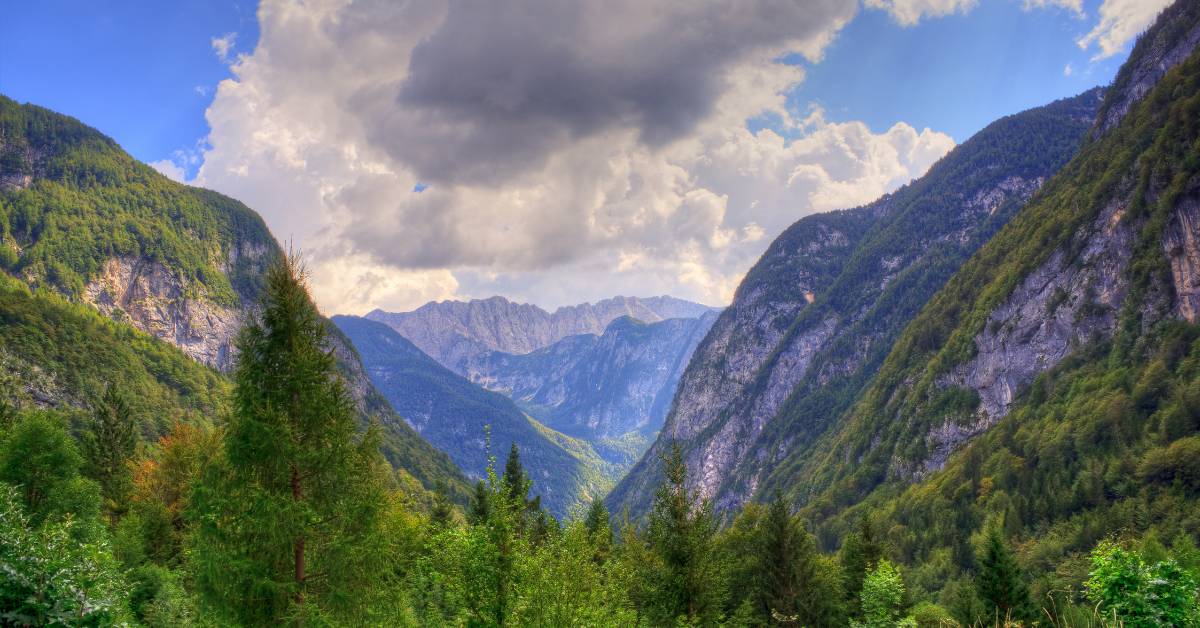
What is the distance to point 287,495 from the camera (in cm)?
1405

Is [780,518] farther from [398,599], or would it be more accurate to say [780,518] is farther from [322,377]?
[322,377]

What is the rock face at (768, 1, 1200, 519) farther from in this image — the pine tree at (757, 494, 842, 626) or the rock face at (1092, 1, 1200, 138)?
the pine tree at (757, 494, 842, 626)

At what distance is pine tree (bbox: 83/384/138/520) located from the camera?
44312mm

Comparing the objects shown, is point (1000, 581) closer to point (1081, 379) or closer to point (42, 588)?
point (42, 588)

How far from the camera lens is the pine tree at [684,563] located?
2852 centimetres

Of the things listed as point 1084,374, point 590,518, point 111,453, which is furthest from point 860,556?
point 1084,374

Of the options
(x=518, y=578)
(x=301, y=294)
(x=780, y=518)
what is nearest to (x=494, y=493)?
(x=518, y=578)

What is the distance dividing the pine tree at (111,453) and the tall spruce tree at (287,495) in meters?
41.5

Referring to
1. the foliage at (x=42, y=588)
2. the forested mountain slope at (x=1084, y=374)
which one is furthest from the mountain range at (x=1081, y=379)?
the foliage at (x=42, y=588)

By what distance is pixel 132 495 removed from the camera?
140 ft

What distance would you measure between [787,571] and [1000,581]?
52.0ft

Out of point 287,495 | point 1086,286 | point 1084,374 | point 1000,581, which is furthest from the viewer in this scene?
point 1086,286

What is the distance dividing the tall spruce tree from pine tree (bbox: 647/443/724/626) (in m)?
17.6

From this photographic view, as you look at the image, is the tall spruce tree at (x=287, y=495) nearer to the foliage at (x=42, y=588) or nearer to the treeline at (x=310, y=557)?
the treeline at (x=310, y=557)
